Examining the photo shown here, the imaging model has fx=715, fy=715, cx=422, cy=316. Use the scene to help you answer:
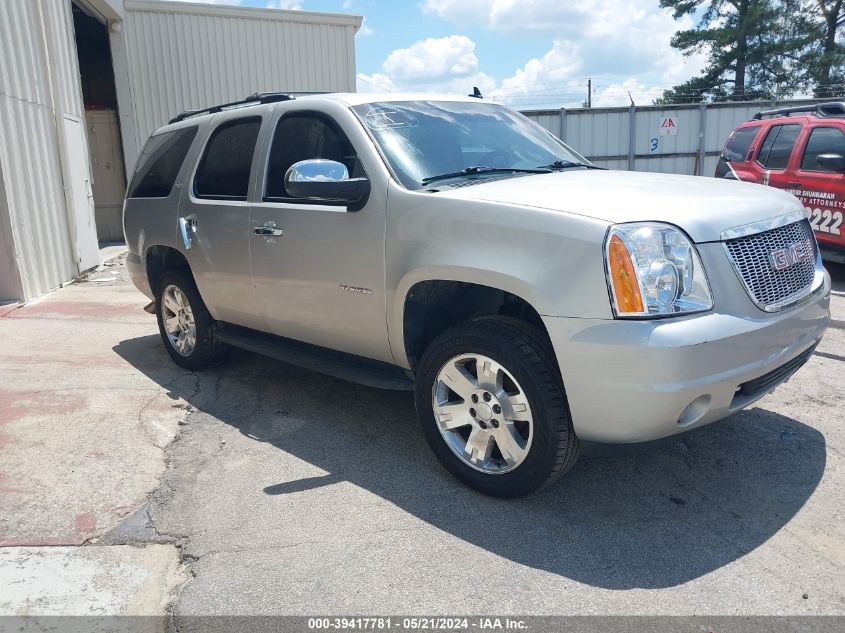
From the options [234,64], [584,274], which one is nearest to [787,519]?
[584,274]

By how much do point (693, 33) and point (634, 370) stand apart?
111ft

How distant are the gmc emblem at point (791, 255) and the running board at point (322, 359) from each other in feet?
6.10

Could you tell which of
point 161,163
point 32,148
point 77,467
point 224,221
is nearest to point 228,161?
point 224,221

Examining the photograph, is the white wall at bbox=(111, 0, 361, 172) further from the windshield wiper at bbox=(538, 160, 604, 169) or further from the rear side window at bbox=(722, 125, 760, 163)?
the windshield wiper at bbox=(538, 160, 604, 169)

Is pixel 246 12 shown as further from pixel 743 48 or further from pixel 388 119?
pixel 743 48

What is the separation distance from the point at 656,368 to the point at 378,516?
146 cm

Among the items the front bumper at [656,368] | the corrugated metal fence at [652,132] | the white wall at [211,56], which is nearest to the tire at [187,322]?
the front bumper at [656,368]

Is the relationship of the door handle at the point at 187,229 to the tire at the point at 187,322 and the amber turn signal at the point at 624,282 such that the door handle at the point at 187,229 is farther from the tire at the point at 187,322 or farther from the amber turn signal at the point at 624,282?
the amber turn signal at the point at 624,282

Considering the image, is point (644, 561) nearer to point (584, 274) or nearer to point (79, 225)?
point (584, 274)

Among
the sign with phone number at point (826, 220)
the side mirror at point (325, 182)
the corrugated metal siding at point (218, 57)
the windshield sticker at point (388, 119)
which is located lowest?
the sign with phone number at point (826, 220)

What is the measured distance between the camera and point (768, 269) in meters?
3.22

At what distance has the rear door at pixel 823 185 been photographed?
8016 millimetres

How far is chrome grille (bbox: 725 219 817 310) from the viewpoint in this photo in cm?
310

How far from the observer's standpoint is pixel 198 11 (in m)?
14.3
